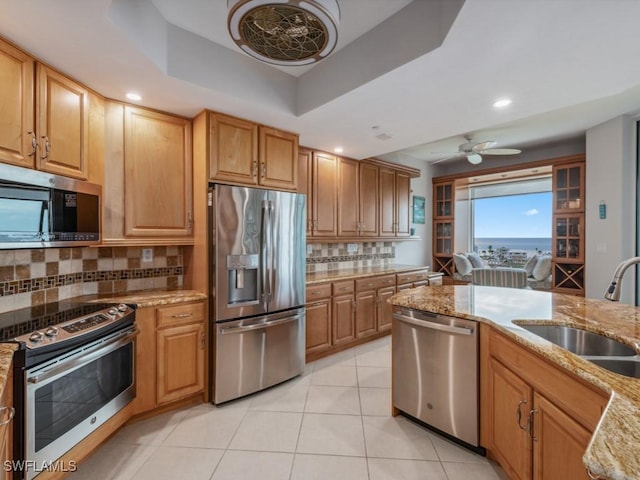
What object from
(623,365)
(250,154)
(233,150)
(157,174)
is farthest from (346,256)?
(623,365)

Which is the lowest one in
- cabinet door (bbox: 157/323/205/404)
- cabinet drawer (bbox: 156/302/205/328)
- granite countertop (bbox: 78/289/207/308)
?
cabinet door (bbox: 157/323/205/404)

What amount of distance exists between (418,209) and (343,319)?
2.95 m

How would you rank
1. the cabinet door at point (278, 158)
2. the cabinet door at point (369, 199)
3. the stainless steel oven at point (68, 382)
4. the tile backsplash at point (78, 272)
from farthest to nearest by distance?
the cabinet door at point (369, 199) < the cabinet door at point (278, 158) < the tile backsplash at point (78, 272) < the stainless steel oven at point (68, 382)

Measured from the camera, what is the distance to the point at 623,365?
1271 mm

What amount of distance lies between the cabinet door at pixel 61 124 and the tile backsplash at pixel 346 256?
2.46m

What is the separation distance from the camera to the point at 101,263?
7.96ft

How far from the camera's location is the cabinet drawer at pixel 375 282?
363cm

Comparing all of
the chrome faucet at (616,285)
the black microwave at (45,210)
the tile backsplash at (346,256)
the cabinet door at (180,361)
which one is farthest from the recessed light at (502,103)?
the black microwave at (45,210)

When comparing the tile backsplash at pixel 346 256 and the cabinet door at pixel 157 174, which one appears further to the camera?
the tile backsplash at pixel 346 256

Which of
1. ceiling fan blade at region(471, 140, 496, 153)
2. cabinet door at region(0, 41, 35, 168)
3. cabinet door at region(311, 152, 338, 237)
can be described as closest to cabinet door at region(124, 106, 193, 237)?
cabinet door at region(0, 41, 35, 168)

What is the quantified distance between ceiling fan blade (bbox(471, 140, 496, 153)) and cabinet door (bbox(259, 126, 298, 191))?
2.42 m

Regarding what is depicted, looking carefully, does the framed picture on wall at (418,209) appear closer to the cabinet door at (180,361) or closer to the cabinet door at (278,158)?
the cabinet door at (278,158)

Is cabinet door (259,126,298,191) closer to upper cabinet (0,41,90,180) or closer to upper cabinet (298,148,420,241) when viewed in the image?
upper cabinet (298,148,420,241)

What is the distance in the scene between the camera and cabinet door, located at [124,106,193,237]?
230 centimetres
